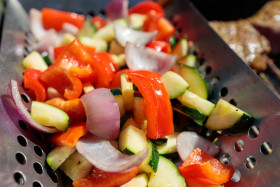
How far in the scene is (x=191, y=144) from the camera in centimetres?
181

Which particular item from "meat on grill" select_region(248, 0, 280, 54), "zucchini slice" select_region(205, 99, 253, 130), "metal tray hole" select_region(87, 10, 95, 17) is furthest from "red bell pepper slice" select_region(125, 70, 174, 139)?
"meat on grill" select_region(248, 0, 280, 54)

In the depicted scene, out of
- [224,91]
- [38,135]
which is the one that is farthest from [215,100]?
[38,135]

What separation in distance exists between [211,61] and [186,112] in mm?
538

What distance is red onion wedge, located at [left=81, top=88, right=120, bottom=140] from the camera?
1643 millimetres

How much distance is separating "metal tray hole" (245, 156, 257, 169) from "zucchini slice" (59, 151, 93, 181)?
0.95m

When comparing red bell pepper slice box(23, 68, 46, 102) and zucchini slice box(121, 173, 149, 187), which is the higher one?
red bell pepper slice box(23, 68, 46, 102)

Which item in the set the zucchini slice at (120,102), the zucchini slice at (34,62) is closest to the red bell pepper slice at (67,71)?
the zucchini slice at (34,62)

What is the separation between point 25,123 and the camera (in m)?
1.71

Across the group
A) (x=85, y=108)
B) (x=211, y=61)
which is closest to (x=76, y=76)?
(x=85, y=108)

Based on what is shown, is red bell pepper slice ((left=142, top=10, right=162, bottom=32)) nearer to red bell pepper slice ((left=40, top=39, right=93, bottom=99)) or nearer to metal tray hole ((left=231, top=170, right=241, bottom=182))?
red bell pepper slice ((left=40, top=39, right=93, bottom=99))

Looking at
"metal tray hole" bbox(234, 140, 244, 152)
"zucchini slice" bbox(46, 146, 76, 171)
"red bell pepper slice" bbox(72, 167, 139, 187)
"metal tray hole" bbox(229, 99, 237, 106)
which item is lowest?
"metal tray hole" bbox(234, 140, 244, 152)

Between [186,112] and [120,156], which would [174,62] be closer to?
[186,112]

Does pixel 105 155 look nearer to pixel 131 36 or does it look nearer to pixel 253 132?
pixel 253 132

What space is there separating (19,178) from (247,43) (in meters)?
2.26
